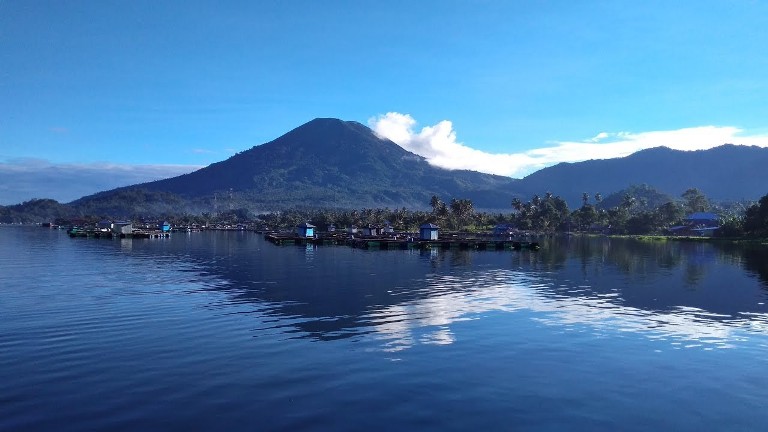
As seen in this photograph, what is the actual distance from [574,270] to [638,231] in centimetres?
14579

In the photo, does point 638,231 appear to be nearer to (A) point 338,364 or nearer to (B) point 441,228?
(B) point 441,228

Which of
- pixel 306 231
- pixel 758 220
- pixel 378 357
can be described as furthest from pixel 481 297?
pixel 306 231

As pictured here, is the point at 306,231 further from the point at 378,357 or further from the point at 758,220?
the point at 378,357

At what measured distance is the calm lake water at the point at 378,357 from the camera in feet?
52.7

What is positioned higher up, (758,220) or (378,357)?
(758,220)

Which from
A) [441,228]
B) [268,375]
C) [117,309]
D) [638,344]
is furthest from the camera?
[441,228]

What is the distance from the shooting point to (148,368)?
67.4 ft

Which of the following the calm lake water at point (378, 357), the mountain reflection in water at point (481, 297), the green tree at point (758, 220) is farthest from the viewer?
the green tree at point (758, 220)

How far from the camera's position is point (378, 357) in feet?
74.2

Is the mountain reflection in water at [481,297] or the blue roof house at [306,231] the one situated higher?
the blue roof house at [306,231]

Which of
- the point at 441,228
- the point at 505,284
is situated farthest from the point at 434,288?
the point at 441,228

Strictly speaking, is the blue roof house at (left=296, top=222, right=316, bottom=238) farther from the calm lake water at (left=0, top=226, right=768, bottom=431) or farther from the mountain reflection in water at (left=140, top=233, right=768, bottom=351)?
the calm lake water at (left=0, top=226, right=768, bottom=431)

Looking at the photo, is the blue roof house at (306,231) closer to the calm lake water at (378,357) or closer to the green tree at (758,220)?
the calm lake water at (378,357)

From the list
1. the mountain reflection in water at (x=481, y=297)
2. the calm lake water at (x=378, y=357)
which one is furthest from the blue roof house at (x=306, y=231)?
the calm lake water at (x=378, y=357)
